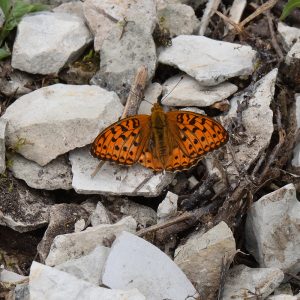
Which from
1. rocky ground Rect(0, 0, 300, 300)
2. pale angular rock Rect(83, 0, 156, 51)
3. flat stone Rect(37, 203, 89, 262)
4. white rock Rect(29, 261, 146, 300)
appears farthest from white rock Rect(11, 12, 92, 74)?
white rock Rect(29, 261, 146, 300)

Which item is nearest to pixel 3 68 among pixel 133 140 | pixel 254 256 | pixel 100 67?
pixel 100 67

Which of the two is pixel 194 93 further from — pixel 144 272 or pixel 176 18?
pixel 144 272

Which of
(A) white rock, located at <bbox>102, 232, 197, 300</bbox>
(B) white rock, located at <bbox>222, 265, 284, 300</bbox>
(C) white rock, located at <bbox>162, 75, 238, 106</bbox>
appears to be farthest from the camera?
(C) white rock, located at <bbox>162, 75, 238, 106</bbox>

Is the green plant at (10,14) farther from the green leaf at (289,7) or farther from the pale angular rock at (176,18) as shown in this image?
the green leaf at (289,7)

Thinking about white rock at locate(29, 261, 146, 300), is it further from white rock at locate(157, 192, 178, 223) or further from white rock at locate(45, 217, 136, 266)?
white rock at locate(157, 192, 178, 223)

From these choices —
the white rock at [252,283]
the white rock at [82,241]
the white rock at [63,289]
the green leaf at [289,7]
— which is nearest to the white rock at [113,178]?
the white rock at [82,241]

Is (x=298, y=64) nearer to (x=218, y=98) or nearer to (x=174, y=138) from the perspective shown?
(x=218, y=98)

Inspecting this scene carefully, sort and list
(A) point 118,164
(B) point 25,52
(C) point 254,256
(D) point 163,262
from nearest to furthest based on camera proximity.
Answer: (D) point 163,262
(C) point 254,256
(A) point 118,164
(B) point 25,52
